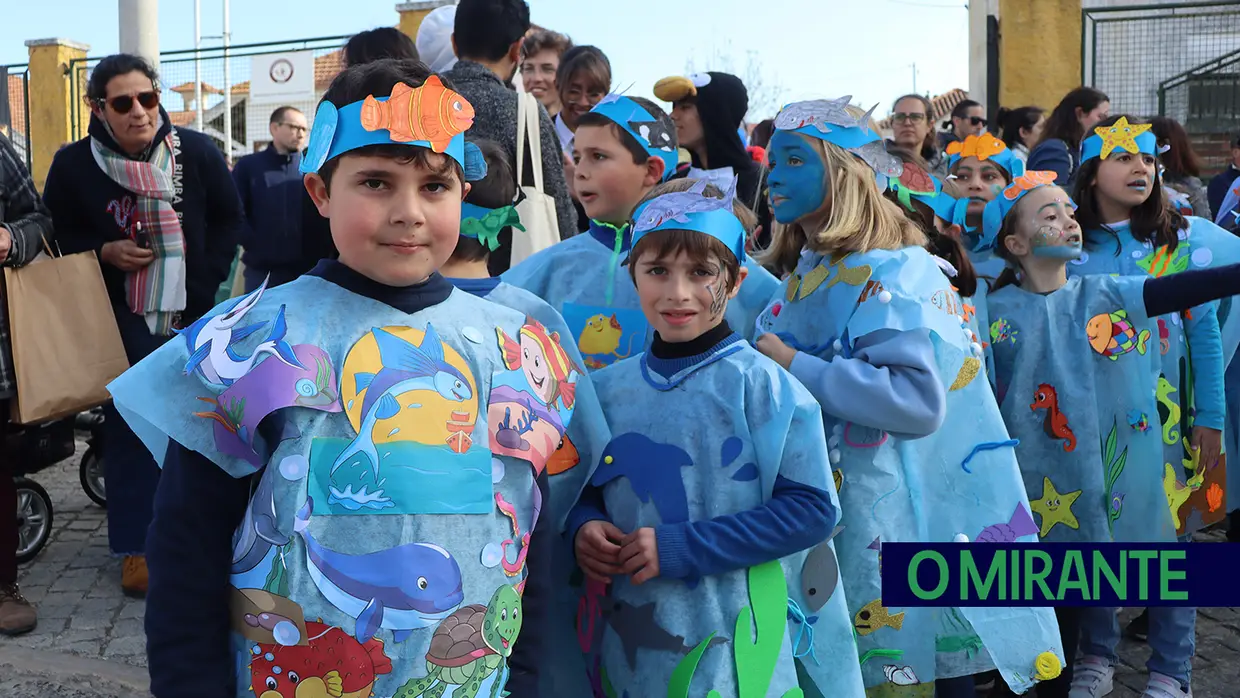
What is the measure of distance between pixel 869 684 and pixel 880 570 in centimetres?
31

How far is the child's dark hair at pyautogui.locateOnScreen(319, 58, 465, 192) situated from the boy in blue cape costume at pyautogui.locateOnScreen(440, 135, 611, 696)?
53 cm

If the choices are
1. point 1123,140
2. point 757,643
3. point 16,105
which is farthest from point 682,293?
point 16,105

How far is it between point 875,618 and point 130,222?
3564mm

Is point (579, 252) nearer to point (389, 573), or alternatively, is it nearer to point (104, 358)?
point (389, 573)

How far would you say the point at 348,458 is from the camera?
1.92 meters

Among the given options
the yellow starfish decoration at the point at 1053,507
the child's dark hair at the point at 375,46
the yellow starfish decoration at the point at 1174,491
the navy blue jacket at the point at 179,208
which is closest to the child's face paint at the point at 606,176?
the child's dark hair at the point at 375,46

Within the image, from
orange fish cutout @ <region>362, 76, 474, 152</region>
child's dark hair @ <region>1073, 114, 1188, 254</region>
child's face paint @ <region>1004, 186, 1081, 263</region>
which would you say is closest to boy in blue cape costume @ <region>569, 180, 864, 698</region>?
orange fish cutout @ <region>362, 76, 474, 152</region>

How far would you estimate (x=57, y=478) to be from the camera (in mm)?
7695

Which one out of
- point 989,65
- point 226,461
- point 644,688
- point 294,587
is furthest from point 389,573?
point 989,65

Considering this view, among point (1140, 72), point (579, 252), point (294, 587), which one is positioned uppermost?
point (1140, 72)

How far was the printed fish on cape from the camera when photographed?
270 centimetres

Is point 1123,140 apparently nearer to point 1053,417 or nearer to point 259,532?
point 1053,417

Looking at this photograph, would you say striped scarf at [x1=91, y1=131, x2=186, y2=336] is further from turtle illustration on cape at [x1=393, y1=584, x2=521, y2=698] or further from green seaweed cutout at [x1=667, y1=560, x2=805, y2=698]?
turtle illustration on cape at [x1=393, y1=584, x2=521, y2=698]

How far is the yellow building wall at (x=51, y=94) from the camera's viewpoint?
1830 centimetres
